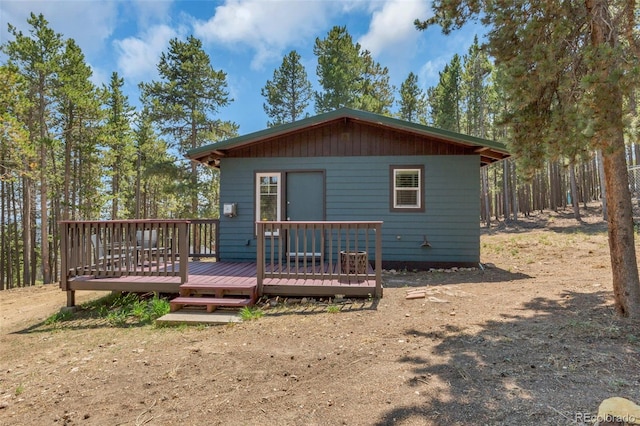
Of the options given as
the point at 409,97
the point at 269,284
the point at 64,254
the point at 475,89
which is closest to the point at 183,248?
the point at 269,284

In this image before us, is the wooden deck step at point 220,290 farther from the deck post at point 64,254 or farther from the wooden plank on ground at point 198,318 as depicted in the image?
the deck post at point 64,254

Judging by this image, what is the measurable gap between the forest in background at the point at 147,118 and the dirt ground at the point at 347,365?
871 centimetres

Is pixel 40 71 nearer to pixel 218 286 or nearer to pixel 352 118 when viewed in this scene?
pixel 352 118

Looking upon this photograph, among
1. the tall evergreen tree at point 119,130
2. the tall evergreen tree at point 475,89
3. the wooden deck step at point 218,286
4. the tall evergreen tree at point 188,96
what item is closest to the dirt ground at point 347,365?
the wooden deck step at point 218,286

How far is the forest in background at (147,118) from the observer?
1223 cm

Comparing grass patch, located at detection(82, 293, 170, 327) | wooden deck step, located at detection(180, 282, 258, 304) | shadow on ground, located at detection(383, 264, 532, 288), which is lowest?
grass patch, located at detection(82, 293, 170, 327)

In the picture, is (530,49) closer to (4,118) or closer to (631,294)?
(631,294)

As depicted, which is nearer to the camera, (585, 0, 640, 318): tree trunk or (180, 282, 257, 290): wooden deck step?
(585, 0, 640, 318): tree trunk

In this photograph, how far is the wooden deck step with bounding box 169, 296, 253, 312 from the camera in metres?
4.59

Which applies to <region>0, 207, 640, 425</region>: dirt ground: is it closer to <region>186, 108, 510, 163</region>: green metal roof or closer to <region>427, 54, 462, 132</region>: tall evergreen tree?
<region>186, 108, 510, 163</region>: green metal roof

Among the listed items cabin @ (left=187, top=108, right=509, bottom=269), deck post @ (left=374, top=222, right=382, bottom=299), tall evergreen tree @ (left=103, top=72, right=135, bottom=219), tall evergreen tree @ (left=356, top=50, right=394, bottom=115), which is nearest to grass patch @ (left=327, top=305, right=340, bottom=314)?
deck post @ (left=374, top=222, right=382, bottom=299)

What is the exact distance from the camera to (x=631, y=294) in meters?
3.59

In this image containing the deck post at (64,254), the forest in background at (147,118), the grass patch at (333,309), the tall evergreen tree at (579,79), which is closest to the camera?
the tall evergreen tree at (579,79)

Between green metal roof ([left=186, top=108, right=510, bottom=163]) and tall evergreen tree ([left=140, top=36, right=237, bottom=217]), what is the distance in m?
10.00
